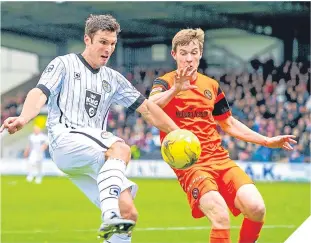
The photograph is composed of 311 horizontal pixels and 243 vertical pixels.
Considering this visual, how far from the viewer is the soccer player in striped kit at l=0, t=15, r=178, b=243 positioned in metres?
6.77

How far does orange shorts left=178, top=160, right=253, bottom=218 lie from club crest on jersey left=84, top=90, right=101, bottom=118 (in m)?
1.27

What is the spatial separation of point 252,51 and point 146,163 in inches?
507

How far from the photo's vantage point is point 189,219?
15164 millimetres

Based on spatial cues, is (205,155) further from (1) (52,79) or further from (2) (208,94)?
(1) (52,79)

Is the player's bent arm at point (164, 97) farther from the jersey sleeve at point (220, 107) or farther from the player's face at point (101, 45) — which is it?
the jersey sleeve at point (220, 107)

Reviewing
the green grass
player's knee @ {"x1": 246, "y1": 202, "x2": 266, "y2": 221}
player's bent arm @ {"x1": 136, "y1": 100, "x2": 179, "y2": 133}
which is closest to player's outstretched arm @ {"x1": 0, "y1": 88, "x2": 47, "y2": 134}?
player's bent arm @ {"x1": 136, "y1": 100, "x2": 179, "y2": 133}

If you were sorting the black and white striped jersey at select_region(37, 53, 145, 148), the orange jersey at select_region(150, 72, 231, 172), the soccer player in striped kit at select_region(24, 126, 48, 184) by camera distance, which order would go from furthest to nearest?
the soccer player in striped kit at select_region(24, 126, 48, 184), the orange jersey at select_region(150, 72, 231, 172), the black and white striped jersey at select_region(37, 53, 145, 148)

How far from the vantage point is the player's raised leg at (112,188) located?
6.23 metres

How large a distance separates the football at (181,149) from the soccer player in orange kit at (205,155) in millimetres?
360

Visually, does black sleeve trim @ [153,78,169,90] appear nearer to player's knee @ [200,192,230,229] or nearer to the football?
the football

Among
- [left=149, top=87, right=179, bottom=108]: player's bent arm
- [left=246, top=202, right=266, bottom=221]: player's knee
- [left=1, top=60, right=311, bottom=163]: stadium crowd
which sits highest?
[left=149, top=87, right=179, bottom=108]: player's bent arm

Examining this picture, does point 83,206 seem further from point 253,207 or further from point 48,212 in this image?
point 253,207

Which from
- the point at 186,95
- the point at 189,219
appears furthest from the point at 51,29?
the point at 186,95

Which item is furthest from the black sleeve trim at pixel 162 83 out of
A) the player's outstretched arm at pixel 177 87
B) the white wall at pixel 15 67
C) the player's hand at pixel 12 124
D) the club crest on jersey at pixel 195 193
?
the white wall at pixel 15 67
